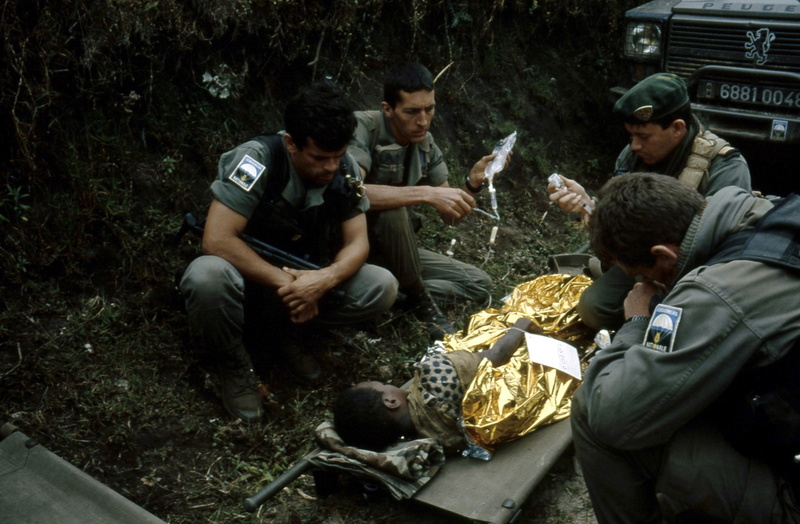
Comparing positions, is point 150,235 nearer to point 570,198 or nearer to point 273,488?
point 273,488

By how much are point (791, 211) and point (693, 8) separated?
3987 mm

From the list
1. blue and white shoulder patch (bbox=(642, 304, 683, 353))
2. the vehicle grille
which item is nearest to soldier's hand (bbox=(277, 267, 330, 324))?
blue and white shoulder patch (bbox=(642, 304, 683, 353))

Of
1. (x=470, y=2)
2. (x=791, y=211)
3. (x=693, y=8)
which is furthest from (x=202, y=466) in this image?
(x=693, y=8)

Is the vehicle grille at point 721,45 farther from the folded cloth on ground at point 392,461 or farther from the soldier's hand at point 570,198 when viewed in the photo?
the folded cloth on ground at point 392,461

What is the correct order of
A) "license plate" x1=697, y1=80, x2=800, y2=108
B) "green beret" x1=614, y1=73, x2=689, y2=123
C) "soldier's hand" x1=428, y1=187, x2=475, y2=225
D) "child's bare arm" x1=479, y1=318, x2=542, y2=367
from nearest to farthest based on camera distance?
"child's bare arm" x1=479, y1=318, x2=542, y2=367 → "green beret" x1=614, y1=73, x2=689, y2=123 → "soldier's hand" x1=428, y1=187, x2=475, y2=225 → "license plate" x1=697, y1=80, x2=800, y2=108

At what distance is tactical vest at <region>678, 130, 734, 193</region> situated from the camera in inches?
145

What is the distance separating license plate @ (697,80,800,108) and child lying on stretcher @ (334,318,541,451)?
345 cm

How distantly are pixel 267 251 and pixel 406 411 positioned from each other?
1067 mm

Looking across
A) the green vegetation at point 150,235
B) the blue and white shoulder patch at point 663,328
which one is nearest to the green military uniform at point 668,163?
the green vegetation at point 150,235

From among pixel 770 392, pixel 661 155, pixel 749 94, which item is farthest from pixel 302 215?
pixel 749 94

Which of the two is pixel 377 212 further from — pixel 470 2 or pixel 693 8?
pixel 693 8

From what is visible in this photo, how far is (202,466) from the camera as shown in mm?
3062

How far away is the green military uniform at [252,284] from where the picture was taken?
3.12 meters

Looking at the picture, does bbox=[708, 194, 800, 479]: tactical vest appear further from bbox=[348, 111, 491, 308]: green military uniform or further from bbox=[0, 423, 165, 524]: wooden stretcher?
bbox=[348, 111, 491, 308]: green military uniform
